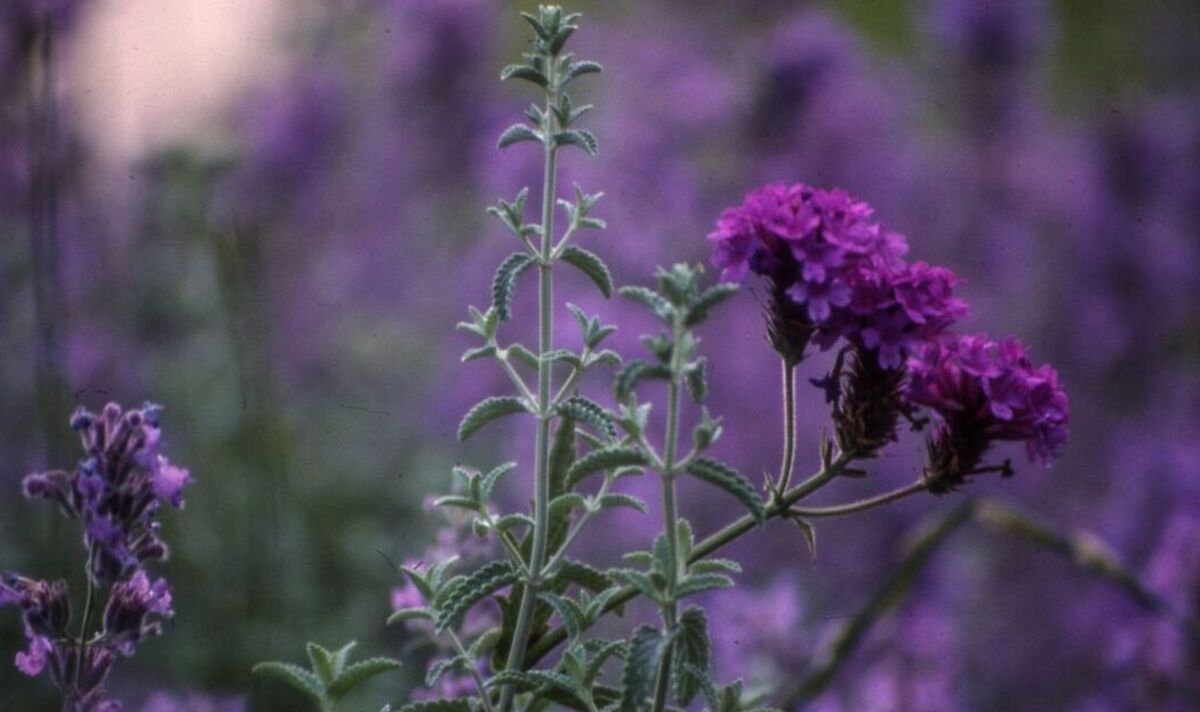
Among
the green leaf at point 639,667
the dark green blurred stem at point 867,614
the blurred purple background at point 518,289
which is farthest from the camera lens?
the blurred purple background at point 518,289

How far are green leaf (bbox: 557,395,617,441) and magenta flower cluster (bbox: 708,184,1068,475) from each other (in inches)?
4.8

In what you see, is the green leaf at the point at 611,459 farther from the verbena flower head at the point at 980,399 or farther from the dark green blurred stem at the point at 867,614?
Result: the dark green blurred stem at the point at 867,614

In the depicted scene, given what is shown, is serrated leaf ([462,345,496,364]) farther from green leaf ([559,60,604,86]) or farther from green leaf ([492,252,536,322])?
green leaf ([559,60,604,86])

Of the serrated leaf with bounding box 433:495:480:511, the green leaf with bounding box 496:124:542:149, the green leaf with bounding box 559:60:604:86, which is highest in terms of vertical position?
the green leaf with bounding box 559:60:604:86

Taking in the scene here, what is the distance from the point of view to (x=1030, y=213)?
3.40m

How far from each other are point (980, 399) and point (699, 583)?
0.80ft

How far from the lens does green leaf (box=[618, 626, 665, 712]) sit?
2.44ft

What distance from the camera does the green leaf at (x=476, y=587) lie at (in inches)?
31.6

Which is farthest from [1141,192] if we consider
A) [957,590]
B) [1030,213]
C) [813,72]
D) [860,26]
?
[860,26]

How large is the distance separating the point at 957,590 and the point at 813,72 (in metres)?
1.03

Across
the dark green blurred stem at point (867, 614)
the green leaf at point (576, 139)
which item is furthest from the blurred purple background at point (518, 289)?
the green leaf at point (576, 139)

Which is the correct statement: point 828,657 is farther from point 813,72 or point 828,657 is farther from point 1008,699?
point 813,72

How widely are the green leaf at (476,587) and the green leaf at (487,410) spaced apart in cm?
8

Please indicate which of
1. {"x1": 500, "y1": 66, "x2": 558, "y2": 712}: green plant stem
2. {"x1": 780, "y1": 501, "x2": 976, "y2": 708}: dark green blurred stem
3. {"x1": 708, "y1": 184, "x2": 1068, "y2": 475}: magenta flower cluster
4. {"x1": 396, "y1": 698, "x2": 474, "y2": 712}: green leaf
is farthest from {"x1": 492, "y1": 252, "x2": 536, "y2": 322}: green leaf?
{"x1": 780, "y1": 501, "x2": 976, "y2": 708}: dark green blurred stem
